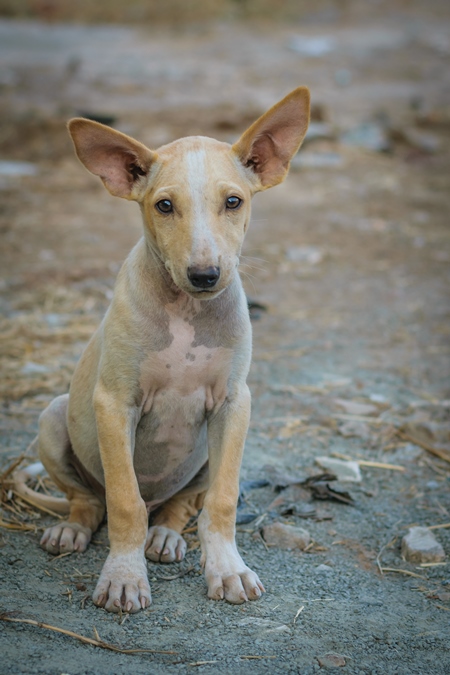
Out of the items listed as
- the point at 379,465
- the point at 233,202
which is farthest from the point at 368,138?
the point at 233,202

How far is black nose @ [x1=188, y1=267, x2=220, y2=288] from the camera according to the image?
3299 mm

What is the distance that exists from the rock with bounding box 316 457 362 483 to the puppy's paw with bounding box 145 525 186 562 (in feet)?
4.07

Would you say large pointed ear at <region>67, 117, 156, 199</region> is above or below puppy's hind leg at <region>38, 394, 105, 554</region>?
above

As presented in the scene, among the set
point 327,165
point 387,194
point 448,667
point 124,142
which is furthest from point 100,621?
point 327,165

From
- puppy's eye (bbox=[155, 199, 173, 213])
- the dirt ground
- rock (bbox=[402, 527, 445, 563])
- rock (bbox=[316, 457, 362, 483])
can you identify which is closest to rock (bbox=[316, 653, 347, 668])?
the dirt ground

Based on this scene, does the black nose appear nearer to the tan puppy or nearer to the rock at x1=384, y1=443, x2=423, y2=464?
the tan puppy

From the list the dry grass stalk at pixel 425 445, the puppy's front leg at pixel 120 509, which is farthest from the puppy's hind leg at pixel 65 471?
the dry grass stalk at pixel 425 445

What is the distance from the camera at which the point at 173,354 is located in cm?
365

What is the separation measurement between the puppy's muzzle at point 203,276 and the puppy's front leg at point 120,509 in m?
0.67

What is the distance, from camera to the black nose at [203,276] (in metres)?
3.30

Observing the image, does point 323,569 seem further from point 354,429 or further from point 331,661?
point 354,429

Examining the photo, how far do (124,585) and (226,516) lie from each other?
0.53 meters

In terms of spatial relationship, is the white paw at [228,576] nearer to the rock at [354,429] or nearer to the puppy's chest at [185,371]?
the puppy's chest at [185,371]

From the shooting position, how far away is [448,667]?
10.3 feet
